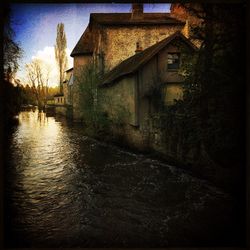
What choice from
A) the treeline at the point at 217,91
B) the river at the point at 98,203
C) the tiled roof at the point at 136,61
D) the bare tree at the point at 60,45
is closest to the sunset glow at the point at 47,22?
the bare tree at the point at 60,45

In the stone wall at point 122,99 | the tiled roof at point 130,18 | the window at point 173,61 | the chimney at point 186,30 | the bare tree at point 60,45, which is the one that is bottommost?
the stone wall at point 122,99

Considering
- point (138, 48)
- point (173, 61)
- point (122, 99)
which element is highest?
point (138, 48)

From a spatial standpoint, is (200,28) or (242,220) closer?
(242,220)

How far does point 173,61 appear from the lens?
3.26 meters

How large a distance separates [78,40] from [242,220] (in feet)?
9.84

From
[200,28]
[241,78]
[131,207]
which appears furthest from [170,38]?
[131,207]

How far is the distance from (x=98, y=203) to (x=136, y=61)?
2.08 metres

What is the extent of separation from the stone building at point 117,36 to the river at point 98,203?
3.04 ft

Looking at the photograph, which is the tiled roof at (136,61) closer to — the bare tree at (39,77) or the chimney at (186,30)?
the chimney at (186,30)

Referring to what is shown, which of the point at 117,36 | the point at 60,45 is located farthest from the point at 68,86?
the point at 117,36

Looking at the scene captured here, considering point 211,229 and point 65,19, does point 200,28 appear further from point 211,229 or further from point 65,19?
point 211,229

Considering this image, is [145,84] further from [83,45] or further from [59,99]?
[59,99]

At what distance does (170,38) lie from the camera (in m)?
3.24

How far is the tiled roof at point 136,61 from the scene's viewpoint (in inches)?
127
